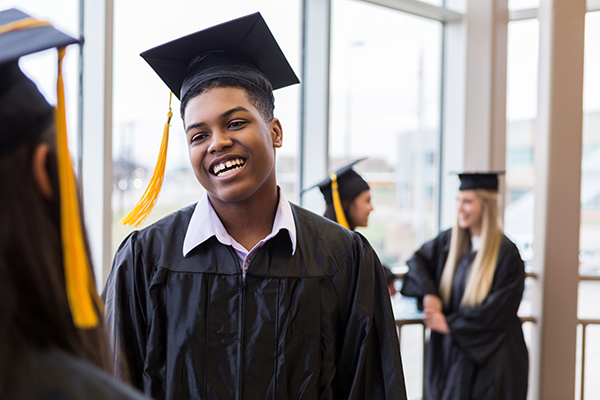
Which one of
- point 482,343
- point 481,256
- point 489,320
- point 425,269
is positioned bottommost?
point 482,343

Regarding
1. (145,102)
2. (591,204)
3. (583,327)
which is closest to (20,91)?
(145,102)

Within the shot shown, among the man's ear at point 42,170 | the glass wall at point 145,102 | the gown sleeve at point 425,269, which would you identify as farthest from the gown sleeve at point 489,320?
the man's ear at point 42,170

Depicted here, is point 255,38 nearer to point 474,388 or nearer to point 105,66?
point 105,66

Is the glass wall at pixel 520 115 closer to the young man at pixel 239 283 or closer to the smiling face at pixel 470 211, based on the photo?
the smiling face at pixel 470 211

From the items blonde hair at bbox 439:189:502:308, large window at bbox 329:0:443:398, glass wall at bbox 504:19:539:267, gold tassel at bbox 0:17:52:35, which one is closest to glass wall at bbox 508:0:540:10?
glass wall at bbox 504:19:539:267

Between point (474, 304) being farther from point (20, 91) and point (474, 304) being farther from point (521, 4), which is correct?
point (20, 91)

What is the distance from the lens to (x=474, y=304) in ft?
9.08

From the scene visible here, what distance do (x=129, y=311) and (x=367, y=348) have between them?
0.67 m

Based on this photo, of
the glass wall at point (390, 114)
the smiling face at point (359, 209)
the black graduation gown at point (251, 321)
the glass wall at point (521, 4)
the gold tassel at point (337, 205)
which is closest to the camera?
the black graduation gown at point (251, 321)

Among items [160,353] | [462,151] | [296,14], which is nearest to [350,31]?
[296,14]

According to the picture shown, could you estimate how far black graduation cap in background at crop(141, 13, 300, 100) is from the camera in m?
1.29

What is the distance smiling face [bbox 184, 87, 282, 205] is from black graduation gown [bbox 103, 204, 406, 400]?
177mm

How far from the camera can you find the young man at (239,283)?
4.03 feet

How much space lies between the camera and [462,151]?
146 inches
